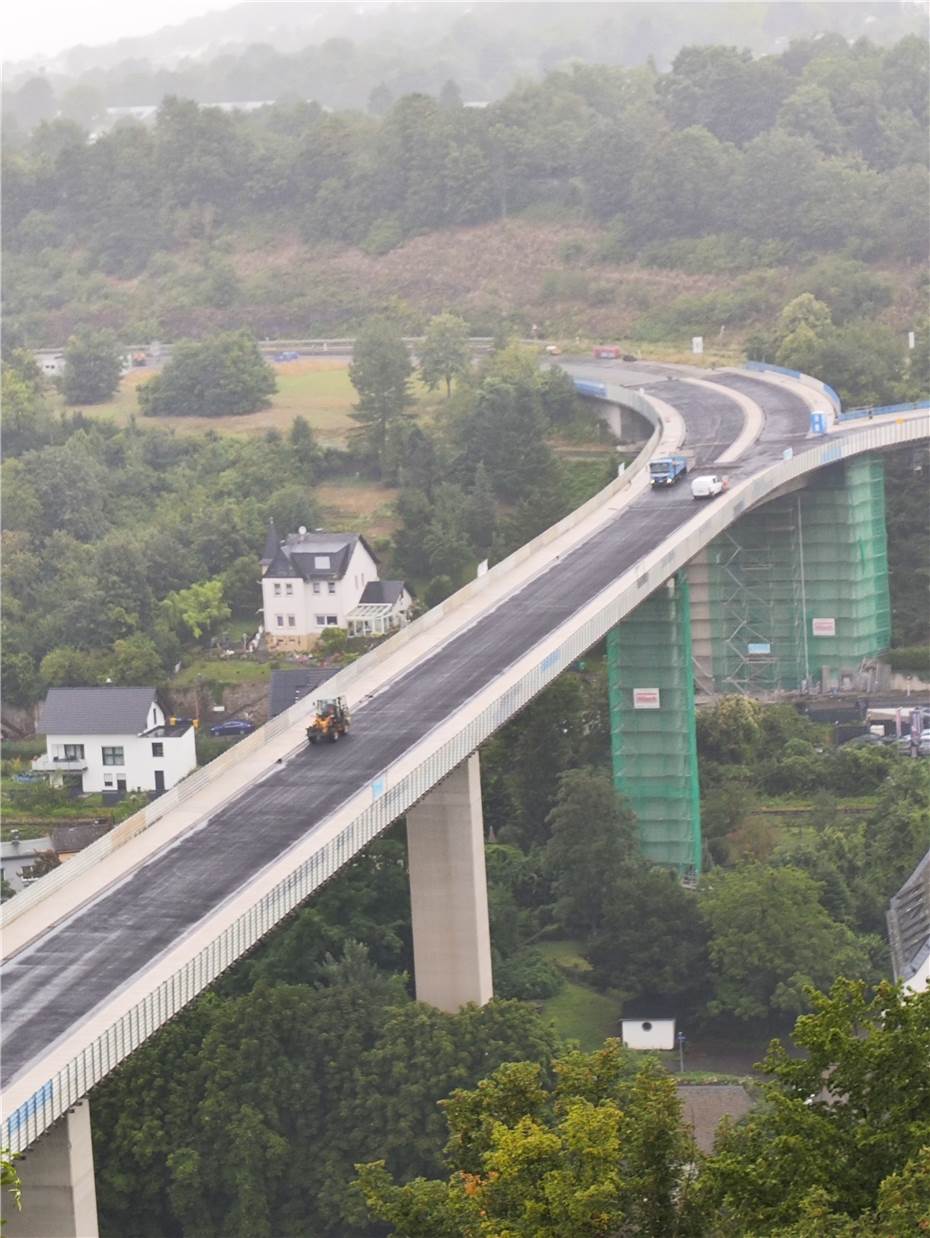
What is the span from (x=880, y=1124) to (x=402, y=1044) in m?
18.5

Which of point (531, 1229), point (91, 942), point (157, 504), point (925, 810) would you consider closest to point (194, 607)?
point (157, 504)

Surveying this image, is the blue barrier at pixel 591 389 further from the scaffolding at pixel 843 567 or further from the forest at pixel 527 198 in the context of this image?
the scaffolding at pixel 843 567

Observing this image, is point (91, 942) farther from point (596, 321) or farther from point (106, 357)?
point (596, 321)

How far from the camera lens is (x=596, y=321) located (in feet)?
430

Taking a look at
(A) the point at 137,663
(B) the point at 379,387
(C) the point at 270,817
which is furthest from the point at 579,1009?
(B) the point at 379,387

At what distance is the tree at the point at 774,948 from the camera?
59.4 meters

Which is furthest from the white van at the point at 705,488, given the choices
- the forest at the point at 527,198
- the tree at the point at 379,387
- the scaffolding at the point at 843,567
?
the forest at the point at 527,198

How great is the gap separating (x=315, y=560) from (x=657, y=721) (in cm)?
2058

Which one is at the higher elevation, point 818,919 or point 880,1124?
point 880,1124

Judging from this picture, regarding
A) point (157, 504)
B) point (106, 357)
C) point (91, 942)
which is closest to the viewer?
point (91, 942)

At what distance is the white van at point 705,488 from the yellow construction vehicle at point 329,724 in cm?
2369

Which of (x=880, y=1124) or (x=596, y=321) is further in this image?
(x=596, y=321)

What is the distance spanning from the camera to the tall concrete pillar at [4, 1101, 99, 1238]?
38.4 metres

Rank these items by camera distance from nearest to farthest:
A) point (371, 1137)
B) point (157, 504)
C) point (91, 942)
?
point (91, 942) < point (371, 1137) < point (157, 504)
